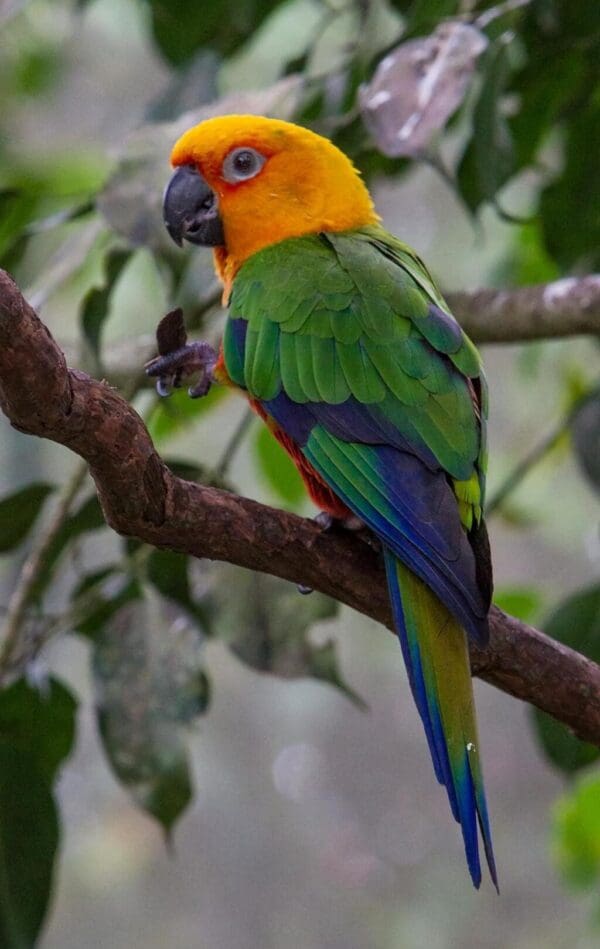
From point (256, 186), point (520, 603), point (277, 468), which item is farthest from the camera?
point (520, 603)

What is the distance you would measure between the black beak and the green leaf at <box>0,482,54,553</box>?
392mm

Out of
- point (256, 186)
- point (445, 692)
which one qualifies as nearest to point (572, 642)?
point (445, 692)

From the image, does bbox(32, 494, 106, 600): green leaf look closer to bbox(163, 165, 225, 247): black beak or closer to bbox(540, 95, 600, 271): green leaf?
bbox(163, 165, 225, 247): black beak

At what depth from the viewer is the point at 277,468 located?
2.16 metres

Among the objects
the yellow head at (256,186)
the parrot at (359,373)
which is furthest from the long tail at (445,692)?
the yellow head at (256,186)

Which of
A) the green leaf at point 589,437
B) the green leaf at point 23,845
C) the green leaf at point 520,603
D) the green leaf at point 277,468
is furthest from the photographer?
the green leaf at point 520,603

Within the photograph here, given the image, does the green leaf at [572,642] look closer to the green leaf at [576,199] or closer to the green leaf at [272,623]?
the green leaf at [272,623]

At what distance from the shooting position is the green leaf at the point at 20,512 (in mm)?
1725

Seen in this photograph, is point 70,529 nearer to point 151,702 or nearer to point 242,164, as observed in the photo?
point 151,702

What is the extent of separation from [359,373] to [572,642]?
1.93ft

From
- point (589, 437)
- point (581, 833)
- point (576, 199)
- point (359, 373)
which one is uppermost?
point (359, 373)

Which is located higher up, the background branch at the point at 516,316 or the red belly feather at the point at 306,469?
the red belly feather at the point at 306,469

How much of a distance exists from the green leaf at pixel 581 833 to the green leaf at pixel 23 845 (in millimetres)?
1147

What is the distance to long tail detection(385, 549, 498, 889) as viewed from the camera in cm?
126
